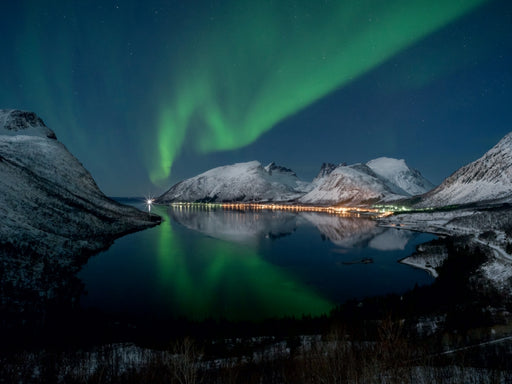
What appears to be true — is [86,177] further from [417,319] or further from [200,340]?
[417,319]

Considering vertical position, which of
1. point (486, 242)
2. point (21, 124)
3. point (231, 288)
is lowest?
point (231, 288)

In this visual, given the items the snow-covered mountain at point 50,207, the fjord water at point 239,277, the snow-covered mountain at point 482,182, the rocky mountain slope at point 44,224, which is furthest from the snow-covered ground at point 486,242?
the snow-covered mountain at point 50,207

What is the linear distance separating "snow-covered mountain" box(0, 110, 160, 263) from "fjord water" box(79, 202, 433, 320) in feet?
21.1

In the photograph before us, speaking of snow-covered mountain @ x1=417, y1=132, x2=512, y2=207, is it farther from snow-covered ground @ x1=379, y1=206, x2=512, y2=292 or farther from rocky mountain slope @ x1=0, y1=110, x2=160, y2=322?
rocky mountain slope @ x1=0, y1=110, x2=160, y2=322

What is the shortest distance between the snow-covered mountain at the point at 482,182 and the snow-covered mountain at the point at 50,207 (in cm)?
13920

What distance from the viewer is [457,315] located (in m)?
21.1

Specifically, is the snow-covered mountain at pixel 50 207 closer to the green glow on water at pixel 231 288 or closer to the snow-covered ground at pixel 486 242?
the green glow on water at pixel 231 288

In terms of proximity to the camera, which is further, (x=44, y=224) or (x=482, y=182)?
(x=482, y=182)

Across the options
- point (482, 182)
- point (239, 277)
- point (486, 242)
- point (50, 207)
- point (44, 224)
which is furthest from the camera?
point (482, 182)

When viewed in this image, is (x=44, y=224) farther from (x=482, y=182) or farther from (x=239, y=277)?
(x=482, y=182)

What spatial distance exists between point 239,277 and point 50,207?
46.3 m

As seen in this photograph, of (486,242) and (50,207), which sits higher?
(50,207)

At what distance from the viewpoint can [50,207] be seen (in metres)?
56.2

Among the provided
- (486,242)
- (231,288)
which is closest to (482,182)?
(486,242)
